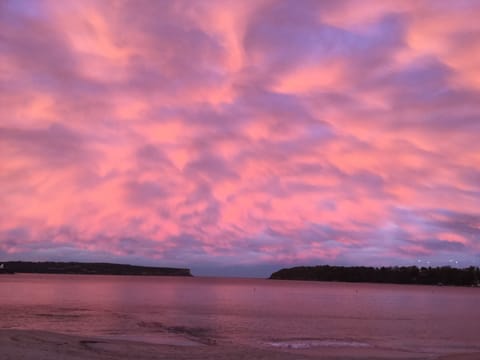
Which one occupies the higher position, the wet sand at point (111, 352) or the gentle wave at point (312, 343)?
the wet sand at point (111, 352)

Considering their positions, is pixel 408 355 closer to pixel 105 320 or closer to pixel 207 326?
pixel 207 326

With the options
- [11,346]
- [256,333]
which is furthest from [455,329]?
[11,346]

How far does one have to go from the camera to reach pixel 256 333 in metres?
47.8

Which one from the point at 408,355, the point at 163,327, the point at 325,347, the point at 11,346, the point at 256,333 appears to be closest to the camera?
the point at 11,346

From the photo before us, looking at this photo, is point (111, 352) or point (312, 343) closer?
point (111, 352)

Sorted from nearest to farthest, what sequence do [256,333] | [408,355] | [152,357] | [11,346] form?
[11,346], [152,357], [408,355], [256,333]

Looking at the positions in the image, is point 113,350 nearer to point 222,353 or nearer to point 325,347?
point 222,353

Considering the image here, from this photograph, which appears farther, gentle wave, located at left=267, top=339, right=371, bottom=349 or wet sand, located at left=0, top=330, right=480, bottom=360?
gentle wave, located at left=267, top=339, right=371, bottom=349

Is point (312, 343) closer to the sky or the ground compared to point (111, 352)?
closer to the ground

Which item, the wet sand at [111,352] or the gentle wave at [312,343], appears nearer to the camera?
the wet sand at [111,352]

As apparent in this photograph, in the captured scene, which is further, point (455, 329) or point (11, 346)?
point (455, 329)

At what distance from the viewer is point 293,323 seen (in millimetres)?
60188

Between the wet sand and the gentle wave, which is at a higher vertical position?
the wet sand

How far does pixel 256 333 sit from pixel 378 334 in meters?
11.1
